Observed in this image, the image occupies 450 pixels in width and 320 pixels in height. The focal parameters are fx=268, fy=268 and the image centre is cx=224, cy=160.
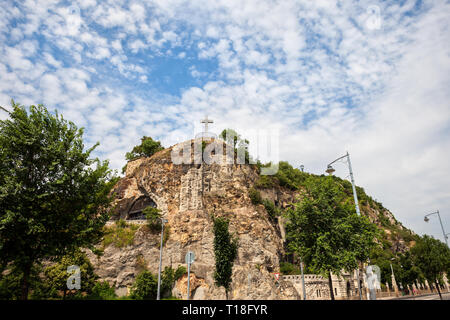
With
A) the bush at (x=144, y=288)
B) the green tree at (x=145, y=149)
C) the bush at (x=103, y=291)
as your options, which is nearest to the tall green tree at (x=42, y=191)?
the bush at (x=144, y=288)

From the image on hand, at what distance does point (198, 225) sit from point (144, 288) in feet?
37.6

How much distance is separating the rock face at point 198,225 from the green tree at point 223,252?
1044 millimetres

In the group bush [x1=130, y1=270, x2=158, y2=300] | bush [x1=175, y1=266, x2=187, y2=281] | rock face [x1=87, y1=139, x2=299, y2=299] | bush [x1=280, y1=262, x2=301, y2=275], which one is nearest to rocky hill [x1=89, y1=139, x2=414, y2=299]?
rock face [x1=87, y1=139, x2=299, y2=299]

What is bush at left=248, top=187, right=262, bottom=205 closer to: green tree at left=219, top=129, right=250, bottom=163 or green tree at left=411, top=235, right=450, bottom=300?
green tree at left=219, top=129, right=250, bottom=163

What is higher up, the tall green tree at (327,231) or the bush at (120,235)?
the bush at (120,235)

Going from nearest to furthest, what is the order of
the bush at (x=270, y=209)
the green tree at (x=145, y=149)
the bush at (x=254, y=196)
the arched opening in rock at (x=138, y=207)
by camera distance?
the bush at (x=254, y=196)
the bush at (x=270, y=209)
the arched opening in rock at (x=138, y=207)
the green tree at (x=145, y=149)

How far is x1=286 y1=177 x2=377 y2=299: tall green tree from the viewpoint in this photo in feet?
59.2

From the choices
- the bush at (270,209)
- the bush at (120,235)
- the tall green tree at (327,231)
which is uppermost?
the bush at (270,209)

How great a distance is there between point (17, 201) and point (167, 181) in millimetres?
33255

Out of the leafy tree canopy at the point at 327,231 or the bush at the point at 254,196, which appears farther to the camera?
the bush at the point at 254,196

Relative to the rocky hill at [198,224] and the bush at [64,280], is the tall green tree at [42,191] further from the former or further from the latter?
the rocky hill at [198,224]

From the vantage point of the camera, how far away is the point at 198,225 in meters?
40.9

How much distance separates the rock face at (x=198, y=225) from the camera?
35969 mm

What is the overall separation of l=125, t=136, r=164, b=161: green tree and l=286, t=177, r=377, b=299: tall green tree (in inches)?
1725
